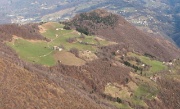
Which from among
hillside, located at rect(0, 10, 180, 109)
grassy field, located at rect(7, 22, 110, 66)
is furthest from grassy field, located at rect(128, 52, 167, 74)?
grassy field, located at rect(7, 22, 110, 66)

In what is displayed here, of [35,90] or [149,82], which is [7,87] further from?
[149,82]

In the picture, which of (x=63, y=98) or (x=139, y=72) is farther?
(x=139, y=72)

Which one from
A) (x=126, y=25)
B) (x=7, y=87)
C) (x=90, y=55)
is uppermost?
(x=7, y=87)

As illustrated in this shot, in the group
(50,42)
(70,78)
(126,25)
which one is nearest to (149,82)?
(70,78)

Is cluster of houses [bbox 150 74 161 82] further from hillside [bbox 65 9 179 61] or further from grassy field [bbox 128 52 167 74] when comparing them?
hillside [bbox 65 9 179 61]

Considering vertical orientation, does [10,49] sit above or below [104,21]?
above

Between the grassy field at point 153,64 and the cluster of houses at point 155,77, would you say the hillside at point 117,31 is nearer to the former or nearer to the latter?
the grassy field at point 153,64

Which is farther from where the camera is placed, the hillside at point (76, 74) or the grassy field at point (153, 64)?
the grassy field at point (153, 64)

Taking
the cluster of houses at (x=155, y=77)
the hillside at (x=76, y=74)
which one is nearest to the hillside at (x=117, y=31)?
the hillside at (x=76, y=74)
